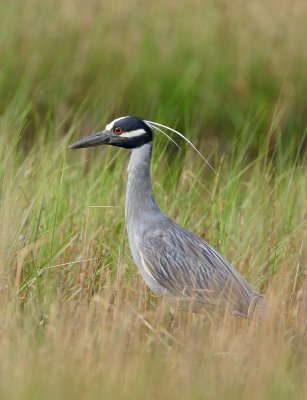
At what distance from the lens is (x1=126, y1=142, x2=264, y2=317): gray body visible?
532 centimetres

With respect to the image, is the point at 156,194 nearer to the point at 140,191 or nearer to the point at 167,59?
the point at 140,191

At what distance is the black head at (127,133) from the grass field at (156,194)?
12.8 inches

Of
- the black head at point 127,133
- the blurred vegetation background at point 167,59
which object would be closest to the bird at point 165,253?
the black head at point 127,133

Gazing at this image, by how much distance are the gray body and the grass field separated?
0.13 meters

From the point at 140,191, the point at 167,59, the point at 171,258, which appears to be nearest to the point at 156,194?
the point at 140,191

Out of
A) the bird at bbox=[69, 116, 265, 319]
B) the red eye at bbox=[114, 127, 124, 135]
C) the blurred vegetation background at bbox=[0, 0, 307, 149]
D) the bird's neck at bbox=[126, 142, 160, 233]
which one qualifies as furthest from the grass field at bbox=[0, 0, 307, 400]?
the red eye at bbox=[114, 127, 124, 135]

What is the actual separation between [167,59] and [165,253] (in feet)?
12.5

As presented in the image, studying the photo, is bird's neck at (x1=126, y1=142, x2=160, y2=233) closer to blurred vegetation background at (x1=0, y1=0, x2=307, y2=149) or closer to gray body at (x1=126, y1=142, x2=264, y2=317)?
gray body at (x1=126, y1=142, x2=264, y2=317)

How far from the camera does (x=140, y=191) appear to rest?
222 inches

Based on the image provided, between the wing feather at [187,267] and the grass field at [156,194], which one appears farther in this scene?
the wing feather at [187,267]

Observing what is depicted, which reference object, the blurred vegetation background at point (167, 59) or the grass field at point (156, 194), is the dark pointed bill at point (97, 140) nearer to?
the grass field at point (156, 194)

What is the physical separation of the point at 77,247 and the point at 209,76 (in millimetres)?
3495

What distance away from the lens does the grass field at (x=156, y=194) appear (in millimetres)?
4188

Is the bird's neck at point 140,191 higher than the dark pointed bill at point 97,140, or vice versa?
the dark pointed bill at point 97,140
